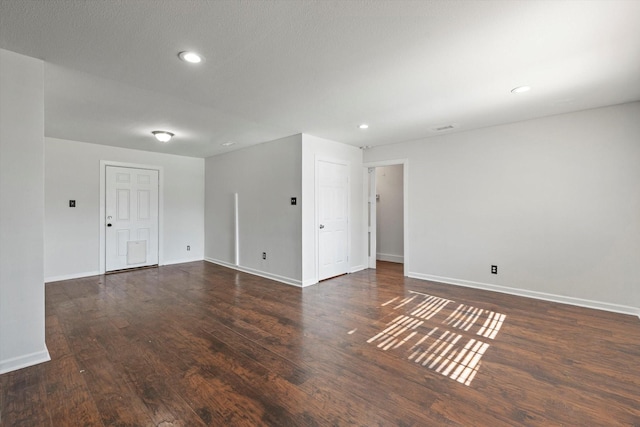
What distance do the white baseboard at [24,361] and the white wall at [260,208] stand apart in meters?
2.92

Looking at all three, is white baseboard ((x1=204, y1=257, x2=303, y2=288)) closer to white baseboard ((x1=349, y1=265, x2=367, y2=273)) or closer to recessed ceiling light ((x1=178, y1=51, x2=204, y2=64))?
white baseboard ((x1=349, y1=265, x2=367, y2=273))

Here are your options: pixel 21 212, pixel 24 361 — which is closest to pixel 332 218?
pixel 21 212

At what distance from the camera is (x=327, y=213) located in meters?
4.97

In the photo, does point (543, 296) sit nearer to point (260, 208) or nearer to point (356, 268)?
point (356, 268)

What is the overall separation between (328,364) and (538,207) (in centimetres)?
355

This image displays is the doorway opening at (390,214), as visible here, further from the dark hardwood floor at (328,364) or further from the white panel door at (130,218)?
the white panel door at (130,218)

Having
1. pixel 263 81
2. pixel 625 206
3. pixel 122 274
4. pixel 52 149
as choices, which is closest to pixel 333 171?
pixel 263 81

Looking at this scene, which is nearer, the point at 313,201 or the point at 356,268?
the point at 313,201

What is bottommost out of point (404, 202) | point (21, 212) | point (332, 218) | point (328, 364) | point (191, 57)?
point (328, 364)

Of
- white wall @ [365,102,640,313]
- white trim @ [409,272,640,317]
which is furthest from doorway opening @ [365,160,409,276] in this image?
white trim @ [409,272,640,317]

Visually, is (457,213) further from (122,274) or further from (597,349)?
(122,274)

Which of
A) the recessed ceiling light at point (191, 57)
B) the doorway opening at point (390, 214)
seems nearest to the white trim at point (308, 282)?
the doorway opening at point (390, 214)

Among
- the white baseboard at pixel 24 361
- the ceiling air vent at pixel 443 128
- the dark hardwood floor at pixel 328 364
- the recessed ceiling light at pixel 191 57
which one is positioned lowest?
the dark hardwood floor at pixel 328 364

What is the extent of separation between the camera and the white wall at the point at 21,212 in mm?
2176
